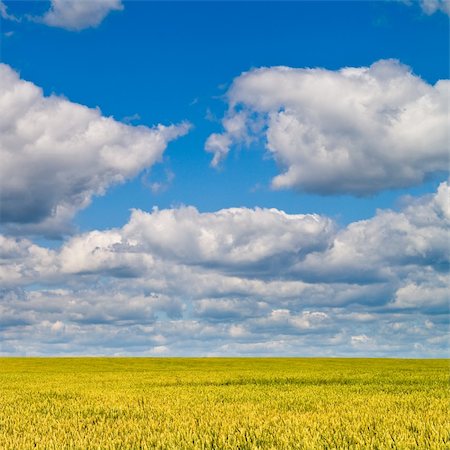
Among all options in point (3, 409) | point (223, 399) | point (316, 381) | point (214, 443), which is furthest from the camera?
point (316, 381)

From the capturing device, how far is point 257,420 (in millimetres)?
12156

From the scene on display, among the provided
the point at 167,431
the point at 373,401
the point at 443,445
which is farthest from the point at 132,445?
the point at 373,401

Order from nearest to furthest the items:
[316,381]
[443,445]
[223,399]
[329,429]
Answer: [443,445] < [329,429] < [223,399] < [316,381]

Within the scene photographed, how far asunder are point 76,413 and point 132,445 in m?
6.22

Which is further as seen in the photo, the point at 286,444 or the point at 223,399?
the point at 223,399

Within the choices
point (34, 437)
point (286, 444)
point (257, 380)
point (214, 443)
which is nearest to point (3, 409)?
point (34, 437)

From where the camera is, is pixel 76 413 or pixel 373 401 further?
pixel 373 401

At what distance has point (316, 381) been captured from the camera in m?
30.8

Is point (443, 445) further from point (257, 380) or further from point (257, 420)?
point (257, 380)

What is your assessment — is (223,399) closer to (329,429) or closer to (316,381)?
(329,429)

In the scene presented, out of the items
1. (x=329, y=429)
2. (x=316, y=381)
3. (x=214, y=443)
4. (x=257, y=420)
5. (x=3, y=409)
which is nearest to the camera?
(x=214, y=443)

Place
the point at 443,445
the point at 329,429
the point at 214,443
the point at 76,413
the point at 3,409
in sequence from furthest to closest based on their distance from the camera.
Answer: the point at 3,409 → the point at 76,413 → the point at 329,429 → the point at 214,443 → the point at 443,445

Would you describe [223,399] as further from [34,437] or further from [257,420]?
[34,437]

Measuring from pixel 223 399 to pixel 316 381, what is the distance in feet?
44.1
